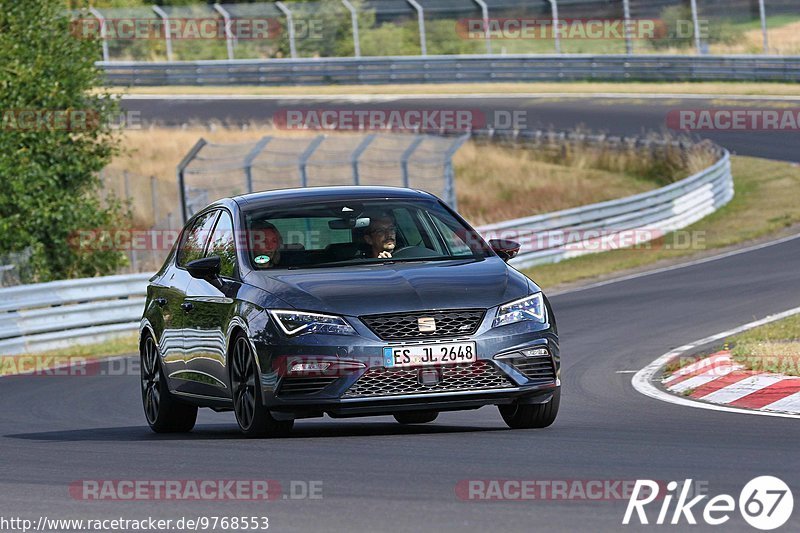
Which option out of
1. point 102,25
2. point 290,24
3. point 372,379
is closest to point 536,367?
point 372,379

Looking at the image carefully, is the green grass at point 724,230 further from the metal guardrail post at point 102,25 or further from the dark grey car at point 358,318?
the metal guardrail post at point 102,25

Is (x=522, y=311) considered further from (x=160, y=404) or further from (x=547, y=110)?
(x=547, y=110)

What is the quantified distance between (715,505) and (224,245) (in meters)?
4.81

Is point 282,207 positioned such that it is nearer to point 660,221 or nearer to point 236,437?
point 236,437

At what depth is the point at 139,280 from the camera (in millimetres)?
21250

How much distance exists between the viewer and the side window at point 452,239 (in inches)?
405

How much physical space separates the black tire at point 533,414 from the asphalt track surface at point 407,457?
10 cm

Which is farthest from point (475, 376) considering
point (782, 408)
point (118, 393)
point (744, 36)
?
point (744, 36)

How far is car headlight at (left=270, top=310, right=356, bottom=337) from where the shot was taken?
352 inches

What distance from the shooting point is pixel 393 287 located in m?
9.13

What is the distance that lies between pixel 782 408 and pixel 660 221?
61.4 feet

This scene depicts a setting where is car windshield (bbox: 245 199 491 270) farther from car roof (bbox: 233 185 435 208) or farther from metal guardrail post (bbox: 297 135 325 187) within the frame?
metal guardrail post (bbox: 297 135 325 187)

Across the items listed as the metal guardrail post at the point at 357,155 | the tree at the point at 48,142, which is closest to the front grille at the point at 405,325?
the tree at the point at 48,142

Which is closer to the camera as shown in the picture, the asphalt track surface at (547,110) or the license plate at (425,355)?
the license plate at (425,355)
